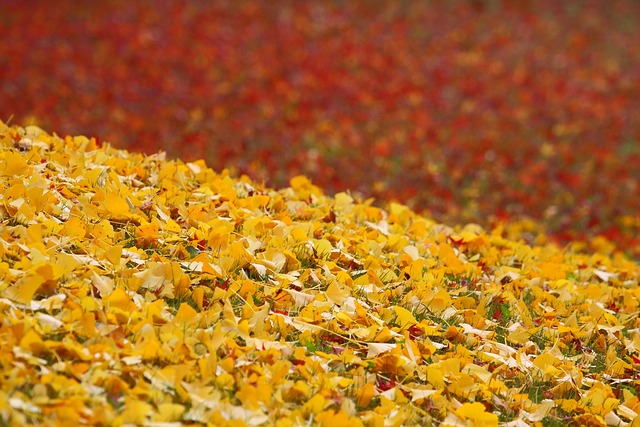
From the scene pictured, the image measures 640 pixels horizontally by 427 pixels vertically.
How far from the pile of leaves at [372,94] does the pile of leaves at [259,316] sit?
97.0 inches

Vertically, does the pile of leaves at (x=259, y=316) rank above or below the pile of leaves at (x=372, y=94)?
below

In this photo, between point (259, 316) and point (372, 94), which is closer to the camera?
point (259, 316)

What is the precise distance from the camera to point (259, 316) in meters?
3.23

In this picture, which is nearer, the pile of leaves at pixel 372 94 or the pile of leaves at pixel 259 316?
the pile of leaves at pixel 259 316

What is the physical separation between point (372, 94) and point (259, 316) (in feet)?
28.5

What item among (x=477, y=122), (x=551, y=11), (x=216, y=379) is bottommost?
(x=216, y=379)

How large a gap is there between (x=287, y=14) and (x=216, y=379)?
12711mm

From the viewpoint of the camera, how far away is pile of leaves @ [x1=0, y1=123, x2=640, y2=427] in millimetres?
2727

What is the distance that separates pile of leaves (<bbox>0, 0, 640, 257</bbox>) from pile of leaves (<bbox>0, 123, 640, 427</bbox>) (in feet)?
8.08

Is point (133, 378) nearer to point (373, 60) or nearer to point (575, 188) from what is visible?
point (575, 188)

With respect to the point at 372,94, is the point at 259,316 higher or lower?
lower

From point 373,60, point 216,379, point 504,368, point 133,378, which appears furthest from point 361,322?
point 373,60

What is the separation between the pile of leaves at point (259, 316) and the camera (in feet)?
8.95

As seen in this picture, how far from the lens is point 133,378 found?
2740 mm
